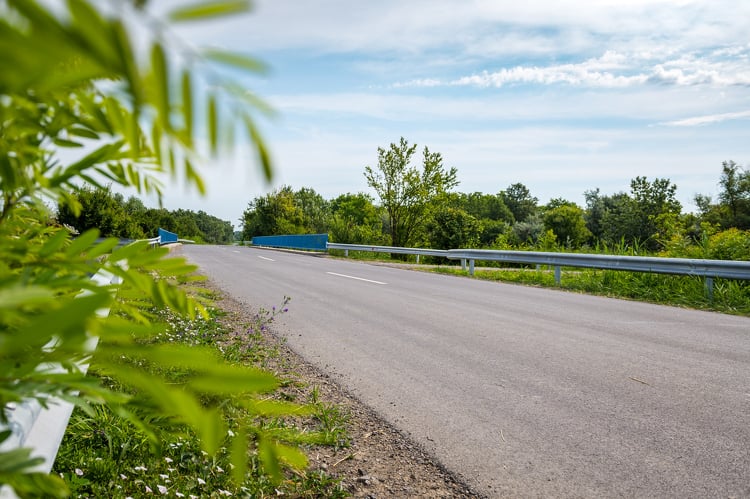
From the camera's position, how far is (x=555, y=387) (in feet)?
14.0

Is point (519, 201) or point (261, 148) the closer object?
point (261, 148)

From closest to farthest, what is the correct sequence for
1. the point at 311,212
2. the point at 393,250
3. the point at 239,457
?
the point at 239,457 → the point at 393,250 → the point at 311,212

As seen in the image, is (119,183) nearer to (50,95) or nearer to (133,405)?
(50,95)

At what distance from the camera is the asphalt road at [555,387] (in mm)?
2906

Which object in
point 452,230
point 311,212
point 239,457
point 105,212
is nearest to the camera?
point 239,457

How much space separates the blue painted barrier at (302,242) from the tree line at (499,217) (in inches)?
37.1

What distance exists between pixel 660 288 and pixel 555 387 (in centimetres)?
751

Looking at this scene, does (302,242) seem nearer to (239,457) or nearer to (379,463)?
(379,463)

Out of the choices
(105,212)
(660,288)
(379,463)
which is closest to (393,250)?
(660,288)

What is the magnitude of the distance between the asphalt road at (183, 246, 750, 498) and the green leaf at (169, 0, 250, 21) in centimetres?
281

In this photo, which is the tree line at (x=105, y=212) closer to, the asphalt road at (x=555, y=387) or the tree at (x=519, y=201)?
the asphalt road at (x=555, y=387)

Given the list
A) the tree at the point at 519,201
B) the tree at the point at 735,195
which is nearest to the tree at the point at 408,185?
the tree at the point at 735,195

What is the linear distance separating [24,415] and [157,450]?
24 cm

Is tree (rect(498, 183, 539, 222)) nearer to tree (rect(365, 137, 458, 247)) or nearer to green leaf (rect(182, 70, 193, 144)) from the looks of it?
tree (rect(365, 137, 458, 247))
